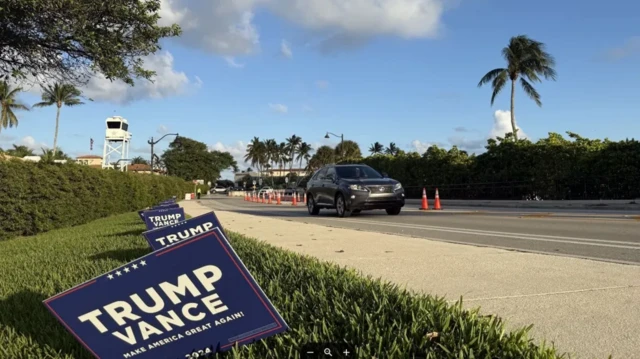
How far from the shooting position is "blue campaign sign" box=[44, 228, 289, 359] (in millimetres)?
2066

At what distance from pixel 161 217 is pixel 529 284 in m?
4.89

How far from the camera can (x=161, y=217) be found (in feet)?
22.9

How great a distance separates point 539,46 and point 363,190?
27.0m

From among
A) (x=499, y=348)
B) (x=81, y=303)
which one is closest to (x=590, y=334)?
(x=499, y=348)

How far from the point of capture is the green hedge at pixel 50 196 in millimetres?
11977

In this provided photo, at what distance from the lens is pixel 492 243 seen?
7758mm

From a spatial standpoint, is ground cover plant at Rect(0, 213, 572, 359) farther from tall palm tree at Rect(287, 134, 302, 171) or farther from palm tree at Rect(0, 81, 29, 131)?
tall palm tree at Rect(287, 134, 302, 171)

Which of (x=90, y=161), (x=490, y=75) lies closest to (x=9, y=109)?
(x=90, y=161)

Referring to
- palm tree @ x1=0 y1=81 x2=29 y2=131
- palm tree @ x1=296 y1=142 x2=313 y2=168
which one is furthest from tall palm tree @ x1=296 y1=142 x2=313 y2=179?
palm tree @ x1=0 y1=81 x2=29 y2=131

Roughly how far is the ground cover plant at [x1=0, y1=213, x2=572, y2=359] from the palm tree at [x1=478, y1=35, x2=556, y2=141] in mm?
33812

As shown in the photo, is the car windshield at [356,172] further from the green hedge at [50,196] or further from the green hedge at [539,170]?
the green hedge at [539,170]

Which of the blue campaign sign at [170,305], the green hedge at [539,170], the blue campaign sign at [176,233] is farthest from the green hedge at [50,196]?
the green hedge at [539,170]

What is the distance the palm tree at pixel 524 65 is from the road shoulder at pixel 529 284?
30.8 meters

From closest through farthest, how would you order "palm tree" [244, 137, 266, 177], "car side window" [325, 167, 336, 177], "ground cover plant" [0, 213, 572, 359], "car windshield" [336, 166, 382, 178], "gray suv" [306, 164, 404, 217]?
1. "ground cover plant" [0, 213, 572, 359]
2. "gray suv" [306, 164, 404, 217]
3. "car windshield" [336, 166, 382, 178]
4. "car side window" [325, 167, 336, 177]
5. "palm tree" [244, 137, 266, 177]
